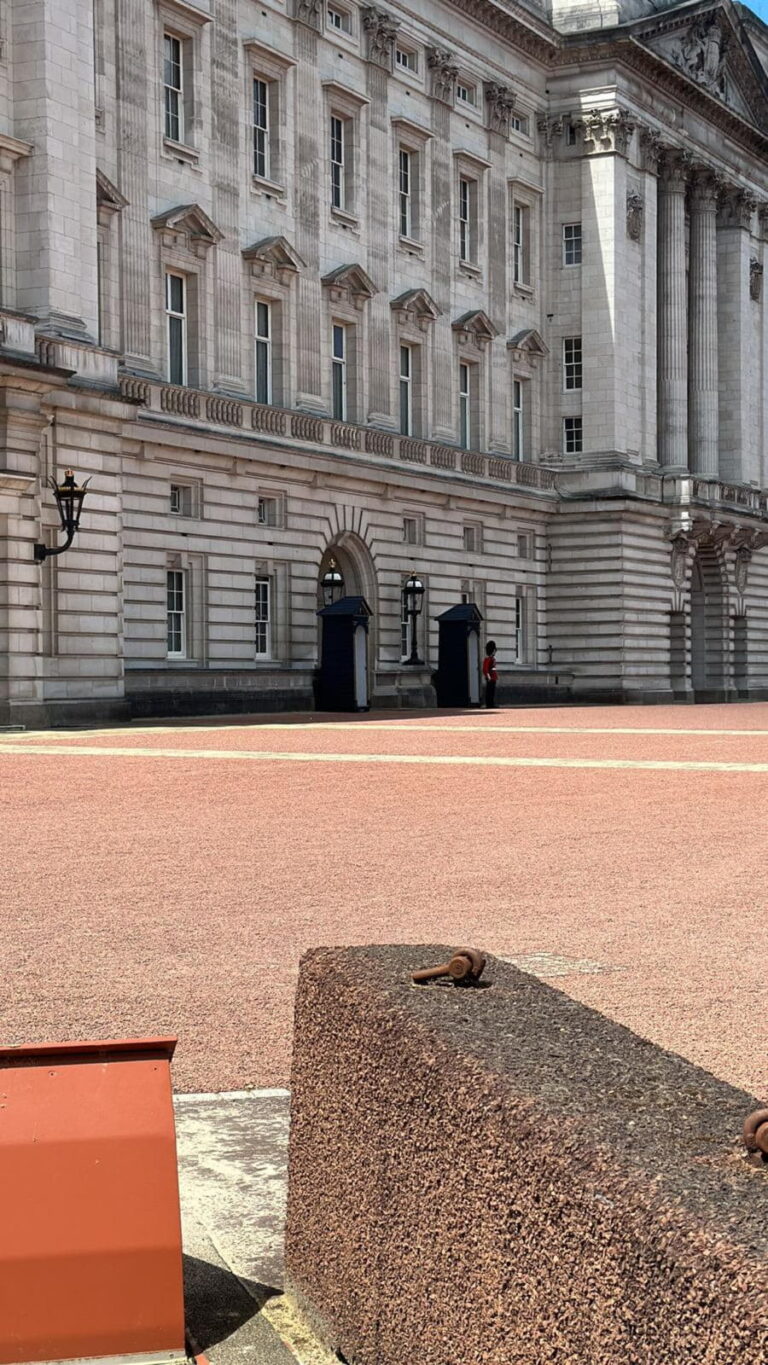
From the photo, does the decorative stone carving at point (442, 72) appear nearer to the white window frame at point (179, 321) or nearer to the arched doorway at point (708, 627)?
the white window frame at point (179, 321)

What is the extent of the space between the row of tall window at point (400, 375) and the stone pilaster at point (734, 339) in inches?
476

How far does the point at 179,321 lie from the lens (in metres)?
43.7

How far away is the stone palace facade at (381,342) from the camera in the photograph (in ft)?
116

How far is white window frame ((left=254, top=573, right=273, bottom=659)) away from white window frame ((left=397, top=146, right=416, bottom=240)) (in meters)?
13.3

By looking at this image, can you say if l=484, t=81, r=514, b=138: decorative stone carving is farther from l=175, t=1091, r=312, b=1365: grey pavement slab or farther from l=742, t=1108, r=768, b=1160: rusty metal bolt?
l=742, t=1108, r=768, b=1160: rusty metal bolt

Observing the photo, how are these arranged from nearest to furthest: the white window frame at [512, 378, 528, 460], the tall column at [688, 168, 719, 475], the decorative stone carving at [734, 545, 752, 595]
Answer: the white window frame at [512, 378, 528, 460] < the tall column at [688, 168, 719, 475] < the decorative stone carving at [734, 545, 752, 595]

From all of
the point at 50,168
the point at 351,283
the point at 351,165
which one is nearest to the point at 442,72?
the point at 351,165

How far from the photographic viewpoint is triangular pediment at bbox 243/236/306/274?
45.5m

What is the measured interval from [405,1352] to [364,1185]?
15.9 inches

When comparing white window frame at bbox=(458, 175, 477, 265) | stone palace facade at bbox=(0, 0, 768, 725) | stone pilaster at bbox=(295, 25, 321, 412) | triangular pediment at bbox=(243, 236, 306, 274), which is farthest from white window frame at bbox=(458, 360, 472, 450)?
triangular pediment at bbox=(243, 236, 306, 274)

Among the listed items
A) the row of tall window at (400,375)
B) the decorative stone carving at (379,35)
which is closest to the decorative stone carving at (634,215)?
the row of tall window at (400,375)

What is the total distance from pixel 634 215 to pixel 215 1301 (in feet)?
204

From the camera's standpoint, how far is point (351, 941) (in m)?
9.06

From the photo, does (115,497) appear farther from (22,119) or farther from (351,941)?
(351,941)
